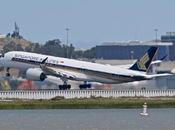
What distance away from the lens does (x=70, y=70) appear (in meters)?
153

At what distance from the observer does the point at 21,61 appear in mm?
151375

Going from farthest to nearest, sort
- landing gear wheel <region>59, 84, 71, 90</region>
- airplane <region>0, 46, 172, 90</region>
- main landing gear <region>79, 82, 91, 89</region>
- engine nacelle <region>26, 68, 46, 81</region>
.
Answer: main landing gear <region>79, 82, 91, 89</region>
landing gear wheel <region>59, 84, 71, 90</region>
engine nacelle <region>26, 68, 46, 81</region>
airplane <region>0, 46, 172, 90</region>

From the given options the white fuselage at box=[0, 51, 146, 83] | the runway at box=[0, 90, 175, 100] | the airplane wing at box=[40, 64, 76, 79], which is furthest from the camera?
the airplane wing at box=[40, 64, 76, 79]

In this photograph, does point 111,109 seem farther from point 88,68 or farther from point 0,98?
point 88,68

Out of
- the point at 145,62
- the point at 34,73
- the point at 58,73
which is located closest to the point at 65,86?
the point at 58,73

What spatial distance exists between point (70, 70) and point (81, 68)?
1.52 meters

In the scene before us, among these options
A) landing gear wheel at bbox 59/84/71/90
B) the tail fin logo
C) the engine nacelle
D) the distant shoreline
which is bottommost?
the distant shoreline

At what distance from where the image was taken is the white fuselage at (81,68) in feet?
494

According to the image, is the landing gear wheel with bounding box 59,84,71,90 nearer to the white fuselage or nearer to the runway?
the white fuselage

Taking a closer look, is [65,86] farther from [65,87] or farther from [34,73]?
[34,73]
